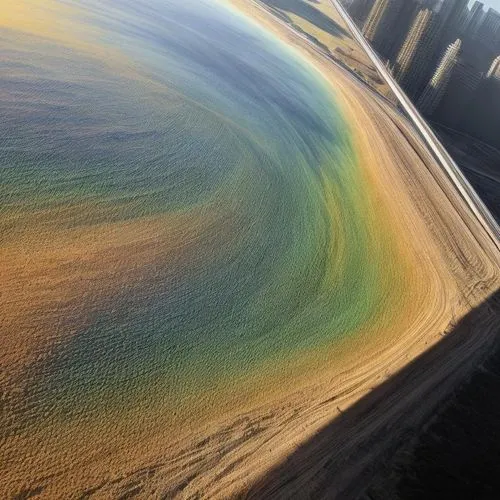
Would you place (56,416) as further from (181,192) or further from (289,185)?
(289,185)

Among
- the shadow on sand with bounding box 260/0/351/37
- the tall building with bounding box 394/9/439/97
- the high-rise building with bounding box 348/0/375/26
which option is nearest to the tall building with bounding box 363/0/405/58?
the shadow on sand with bounding box 260/0/351/37

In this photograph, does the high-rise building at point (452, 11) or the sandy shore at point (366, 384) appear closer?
the sandy shore at point (366, 384)

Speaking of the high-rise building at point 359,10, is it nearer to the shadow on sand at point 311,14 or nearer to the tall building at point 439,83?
the shadow on sand at point 311,14

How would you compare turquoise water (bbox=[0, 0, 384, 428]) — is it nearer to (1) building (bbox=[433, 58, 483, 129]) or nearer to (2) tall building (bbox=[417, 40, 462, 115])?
(2) tall building (bbox=[417, 40, 462, 115])

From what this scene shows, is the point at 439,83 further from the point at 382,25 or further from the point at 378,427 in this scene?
the point at 378,427

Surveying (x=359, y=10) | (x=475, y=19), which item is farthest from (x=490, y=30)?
(x=359, y=10)

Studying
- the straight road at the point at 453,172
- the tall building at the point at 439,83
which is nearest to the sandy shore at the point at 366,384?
the straight road at the point at 453,172

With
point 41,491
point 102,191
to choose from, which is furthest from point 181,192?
point 41,491
